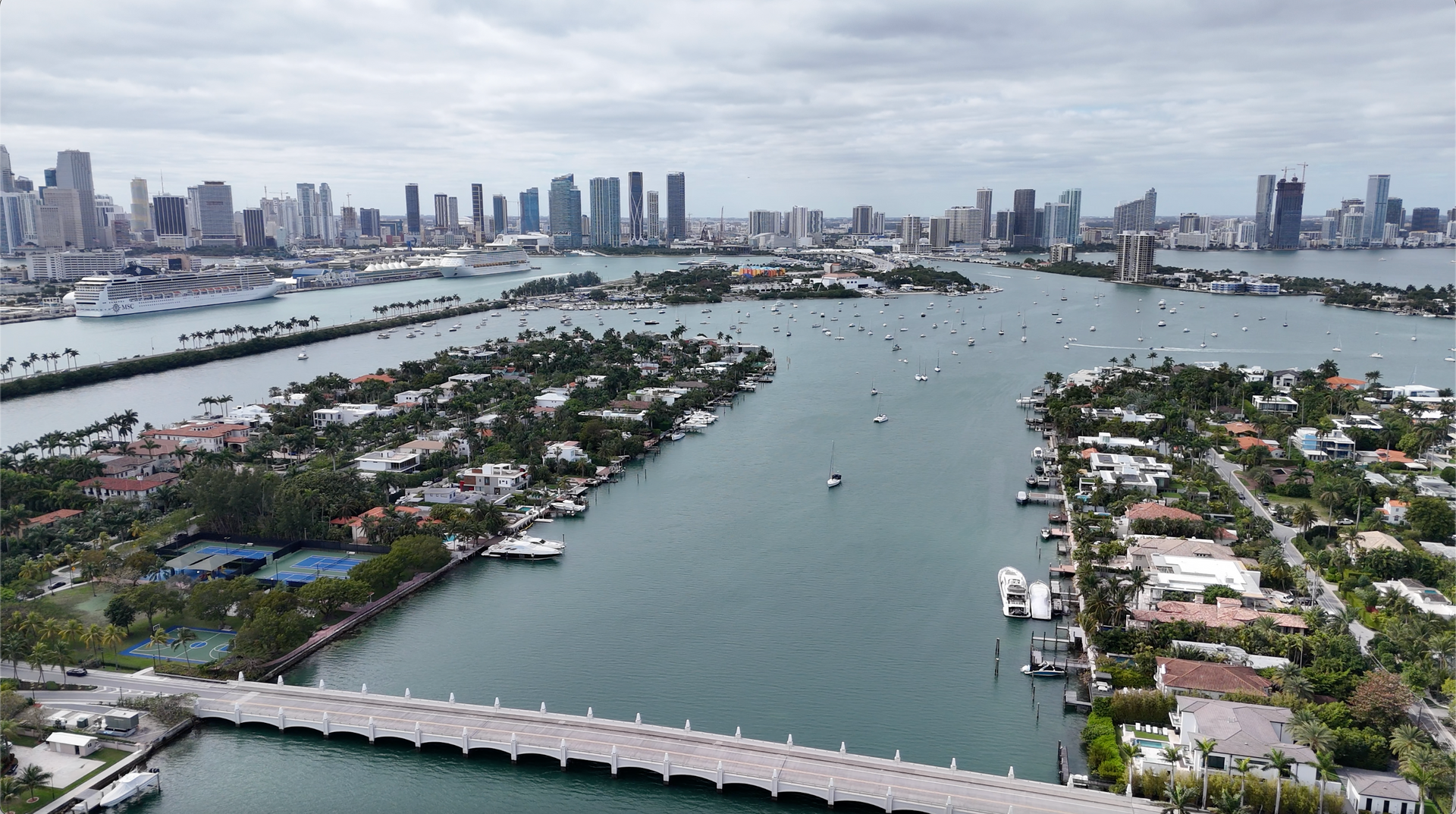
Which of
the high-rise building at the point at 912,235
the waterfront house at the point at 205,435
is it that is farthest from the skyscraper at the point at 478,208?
the waterfront house at the point at 205,435

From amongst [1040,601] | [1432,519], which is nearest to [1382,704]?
[1040,601]

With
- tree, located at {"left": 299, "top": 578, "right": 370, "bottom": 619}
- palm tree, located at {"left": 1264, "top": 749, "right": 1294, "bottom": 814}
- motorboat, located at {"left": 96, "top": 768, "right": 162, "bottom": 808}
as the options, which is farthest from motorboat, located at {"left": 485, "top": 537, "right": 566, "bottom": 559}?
palm tree, located at {"left": 1264, "top": 749, "right": 1294, "bottom": 814}

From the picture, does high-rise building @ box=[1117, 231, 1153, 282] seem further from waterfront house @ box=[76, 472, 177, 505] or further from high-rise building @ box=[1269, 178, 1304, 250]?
waterfront house @ box=[76, 472, 177, 505]

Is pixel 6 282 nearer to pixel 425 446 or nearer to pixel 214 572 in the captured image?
pixel 425 446

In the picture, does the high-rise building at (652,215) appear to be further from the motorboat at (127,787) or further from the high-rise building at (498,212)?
the motorboat at (127,787)

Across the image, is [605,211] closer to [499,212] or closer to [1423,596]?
[499,212]
